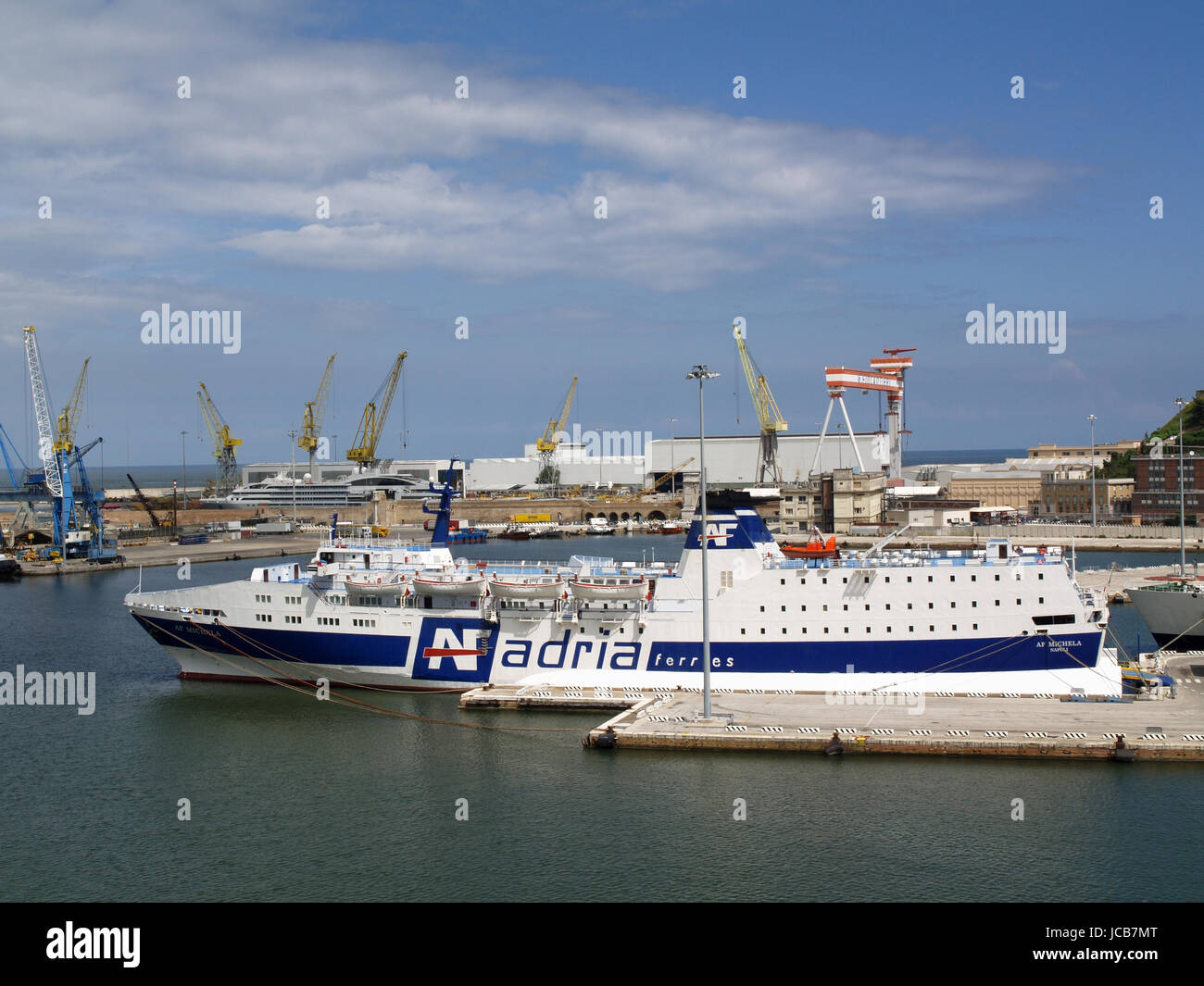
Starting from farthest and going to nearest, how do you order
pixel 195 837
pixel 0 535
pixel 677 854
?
pixel 0 535, pixel 195 837, pixel 677 854

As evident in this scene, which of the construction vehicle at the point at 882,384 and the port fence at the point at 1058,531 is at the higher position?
the construction vehicle at the point at 882,384

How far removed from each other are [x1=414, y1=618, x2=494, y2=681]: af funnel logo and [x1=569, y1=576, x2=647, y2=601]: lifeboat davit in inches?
128

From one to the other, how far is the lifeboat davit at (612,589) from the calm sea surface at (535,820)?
3.21 m

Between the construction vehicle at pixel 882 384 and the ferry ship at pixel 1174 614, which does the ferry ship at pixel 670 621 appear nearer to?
the ferry ship at pixel 1174 614

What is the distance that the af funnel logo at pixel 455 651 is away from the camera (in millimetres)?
29172

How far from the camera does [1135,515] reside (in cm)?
8775

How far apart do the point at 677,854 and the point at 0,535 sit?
83.9 m

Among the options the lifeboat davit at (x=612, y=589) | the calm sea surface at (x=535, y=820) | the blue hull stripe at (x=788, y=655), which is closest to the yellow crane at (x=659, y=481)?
the blue hull stripe at (x=788, y=655)

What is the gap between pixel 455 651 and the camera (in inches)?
1152

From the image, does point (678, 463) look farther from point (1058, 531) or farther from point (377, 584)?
point (377, 584)

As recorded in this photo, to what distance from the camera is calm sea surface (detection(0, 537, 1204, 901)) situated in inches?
677

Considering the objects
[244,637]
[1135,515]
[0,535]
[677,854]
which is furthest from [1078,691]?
[0,535]

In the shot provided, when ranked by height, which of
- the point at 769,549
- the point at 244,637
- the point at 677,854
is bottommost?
the point at 677,854

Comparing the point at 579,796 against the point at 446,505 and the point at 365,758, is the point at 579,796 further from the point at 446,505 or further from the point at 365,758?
the point at 446,505
